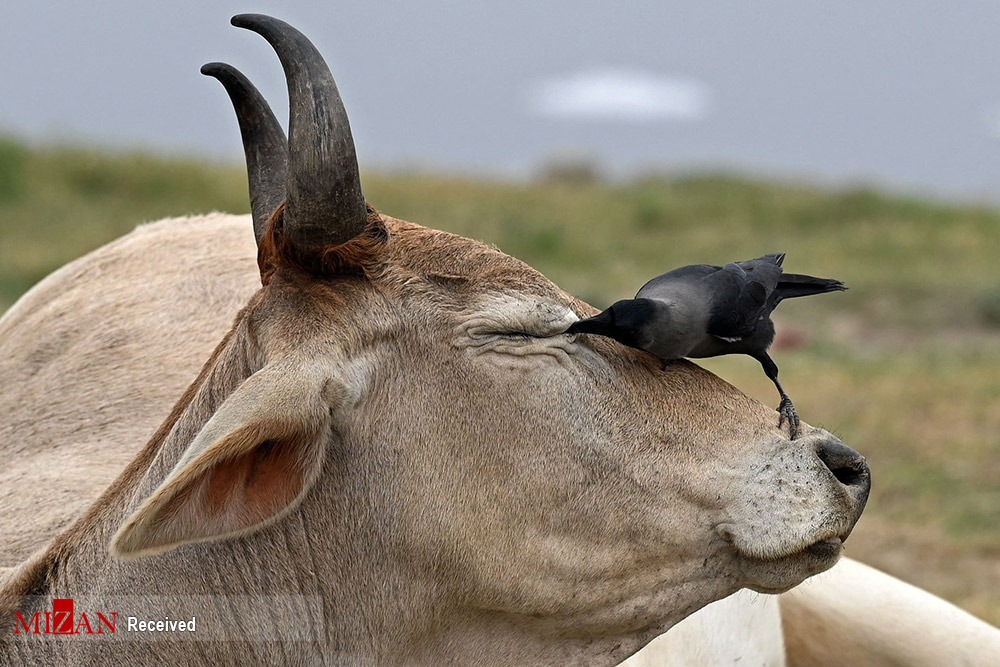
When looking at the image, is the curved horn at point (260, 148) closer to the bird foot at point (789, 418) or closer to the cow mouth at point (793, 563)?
the bird foot at point (789, 418)

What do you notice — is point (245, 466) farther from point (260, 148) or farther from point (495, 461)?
point (260, 148)

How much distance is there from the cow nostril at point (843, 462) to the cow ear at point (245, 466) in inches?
41.0

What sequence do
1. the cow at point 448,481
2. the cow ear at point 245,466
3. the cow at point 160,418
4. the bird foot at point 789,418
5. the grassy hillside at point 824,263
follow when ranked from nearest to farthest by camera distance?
the cow ear at point 245,466 → the cow at point 448,481 → the bird foot at point 789,418 → the cow at point 160,418 → the grassy hillside at point 824,263

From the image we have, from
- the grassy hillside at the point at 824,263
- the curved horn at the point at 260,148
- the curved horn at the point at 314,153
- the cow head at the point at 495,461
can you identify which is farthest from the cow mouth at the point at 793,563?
the grassy hillside at the point at 824,263

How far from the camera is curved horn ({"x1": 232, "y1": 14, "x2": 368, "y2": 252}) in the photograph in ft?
8.39

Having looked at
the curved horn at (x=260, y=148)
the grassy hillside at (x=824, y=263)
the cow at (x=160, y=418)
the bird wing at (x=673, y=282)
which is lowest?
the grassy hillside at (x=824, y=263)

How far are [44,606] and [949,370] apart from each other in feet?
26.0

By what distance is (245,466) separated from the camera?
262 cm

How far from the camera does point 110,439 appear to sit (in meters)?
3.80

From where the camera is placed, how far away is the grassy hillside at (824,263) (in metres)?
6.75

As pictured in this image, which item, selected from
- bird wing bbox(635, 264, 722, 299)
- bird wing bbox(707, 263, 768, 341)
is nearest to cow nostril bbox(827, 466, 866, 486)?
bird wing bbox(707, 263, 768, 341)

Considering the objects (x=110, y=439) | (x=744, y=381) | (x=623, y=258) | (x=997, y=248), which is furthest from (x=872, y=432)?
(x=997, y=248)

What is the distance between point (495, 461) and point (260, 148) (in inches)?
45.6

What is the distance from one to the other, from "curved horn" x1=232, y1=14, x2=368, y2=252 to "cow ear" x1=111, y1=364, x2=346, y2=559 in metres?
0.30
